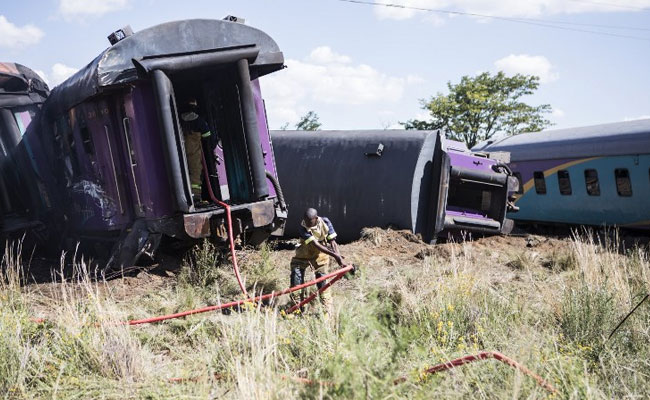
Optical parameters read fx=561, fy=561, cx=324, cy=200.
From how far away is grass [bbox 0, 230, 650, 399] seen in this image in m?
3.69

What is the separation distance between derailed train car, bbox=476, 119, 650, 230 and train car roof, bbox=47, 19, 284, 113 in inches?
364

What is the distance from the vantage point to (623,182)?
13.4m

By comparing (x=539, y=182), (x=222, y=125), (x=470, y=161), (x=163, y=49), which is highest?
(x=163, y=49)

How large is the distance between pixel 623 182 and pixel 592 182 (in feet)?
2.78

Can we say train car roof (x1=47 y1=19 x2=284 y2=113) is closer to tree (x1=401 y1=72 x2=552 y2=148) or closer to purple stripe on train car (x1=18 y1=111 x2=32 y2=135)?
purple stripe on train car (x1=18 y1=111 x2=32 y2=135)

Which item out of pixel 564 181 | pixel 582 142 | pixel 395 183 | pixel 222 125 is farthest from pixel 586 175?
pixel 222 125

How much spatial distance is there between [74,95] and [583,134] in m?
12.4

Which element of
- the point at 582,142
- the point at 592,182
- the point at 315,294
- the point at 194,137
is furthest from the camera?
the point at 582,142

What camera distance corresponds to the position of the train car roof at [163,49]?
684cm

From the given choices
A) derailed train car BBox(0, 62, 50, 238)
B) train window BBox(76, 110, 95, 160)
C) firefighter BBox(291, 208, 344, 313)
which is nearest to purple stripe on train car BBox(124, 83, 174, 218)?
train window BBox(76, 110, 95, 160)

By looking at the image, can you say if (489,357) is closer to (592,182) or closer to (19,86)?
(19,86)

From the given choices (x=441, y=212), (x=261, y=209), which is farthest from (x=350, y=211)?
(x=261, y=209)

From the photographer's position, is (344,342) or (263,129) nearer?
(344,342)

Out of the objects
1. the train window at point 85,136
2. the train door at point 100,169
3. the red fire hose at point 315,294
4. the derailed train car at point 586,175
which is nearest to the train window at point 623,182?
the derailed train car at point 586,175
